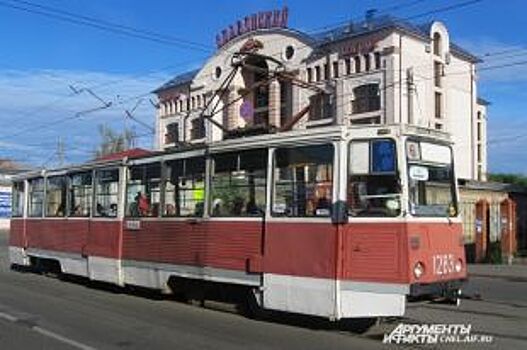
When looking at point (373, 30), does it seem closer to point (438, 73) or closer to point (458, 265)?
point (438, 73)

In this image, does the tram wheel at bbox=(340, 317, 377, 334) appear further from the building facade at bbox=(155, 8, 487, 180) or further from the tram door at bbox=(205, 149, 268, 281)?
the building facade at bbox=(155, 8, 487, 180)

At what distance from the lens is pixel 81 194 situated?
20828 millimetres

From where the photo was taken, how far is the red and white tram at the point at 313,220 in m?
12.2

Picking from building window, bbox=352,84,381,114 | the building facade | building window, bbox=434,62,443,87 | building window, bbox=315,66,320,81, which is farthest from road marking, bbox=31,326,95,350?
building window, bbox=434,62,443,87

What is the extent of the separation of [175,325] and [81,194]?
8.17 metres

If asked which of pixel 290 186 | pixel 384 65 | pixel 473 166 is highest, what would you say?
pixel 384 65

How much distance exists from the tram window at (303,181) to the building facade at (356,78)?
142 feet

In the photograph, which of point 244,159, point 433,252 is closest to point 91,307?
point 244,159

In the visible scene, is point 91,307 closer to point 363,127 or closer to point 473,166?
point 363,127

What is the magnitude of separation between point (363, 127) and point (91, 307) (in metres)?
6.22

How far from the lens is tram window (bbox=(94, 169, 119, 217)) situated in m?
18.9

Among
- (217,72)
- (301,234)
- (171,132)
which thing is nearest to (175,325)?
(301,234)

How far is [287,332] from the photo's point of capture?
12680 mm

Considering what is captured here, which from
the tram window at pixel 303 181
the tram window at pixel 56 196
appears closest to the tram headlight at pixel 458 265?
the tram window at pixel 303 181
